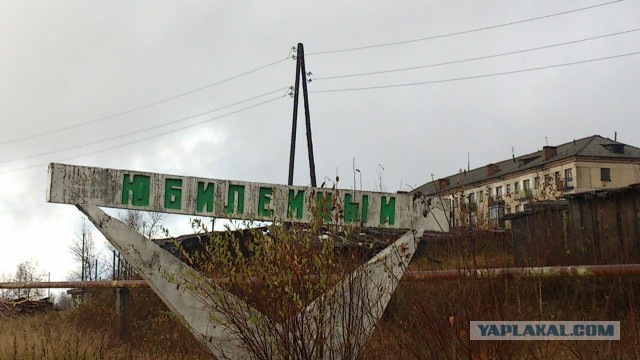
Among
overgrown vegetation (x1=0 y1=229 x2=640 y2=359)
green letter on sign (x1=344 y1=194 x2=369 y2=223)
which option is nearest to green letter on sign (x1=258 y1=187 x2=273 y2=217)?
green letter on sign (x1=344 y1=194 x2=369 y2=223)

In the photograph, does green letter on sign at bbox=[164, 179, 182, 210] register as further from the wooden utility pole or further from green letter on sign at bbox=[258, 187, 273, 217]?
the wooden utility pole

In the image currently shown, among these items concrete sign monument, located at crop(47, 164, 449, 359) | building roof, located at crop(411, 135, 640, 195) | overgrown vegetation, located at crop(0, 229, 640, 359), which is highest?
building roof, located at crop(411, 135, 640, 195)

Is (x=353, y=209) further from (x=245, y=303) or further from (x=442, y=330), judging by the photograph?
(x=442, y=330)

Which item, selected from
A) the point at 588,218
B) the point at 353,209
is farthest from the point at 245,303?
the point at 588,218

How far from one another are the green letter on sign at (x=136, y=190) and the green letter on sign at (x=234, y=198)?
78cm

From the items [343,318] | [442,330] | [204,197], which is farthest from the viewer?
[204,197]

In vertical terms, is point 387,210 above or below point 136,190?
below

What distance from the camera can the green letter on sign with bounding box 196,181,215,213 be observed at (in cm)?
622

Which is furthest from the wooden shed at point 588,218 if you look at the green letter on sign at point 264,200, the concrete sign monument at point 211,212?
the green letter on sign at point 264,200

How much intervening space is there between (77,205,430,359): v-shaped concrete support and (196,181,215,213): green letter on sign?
60cm

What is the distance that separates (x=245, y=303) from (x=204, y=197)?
56.6 inches

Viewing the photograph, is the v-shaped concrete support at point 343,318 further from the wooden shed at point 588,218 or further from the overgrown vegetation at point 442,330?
the wooden shed at point 588,218

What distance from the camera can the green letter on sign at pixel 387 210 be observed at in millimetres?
6578

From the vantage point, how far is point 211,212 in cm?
622
